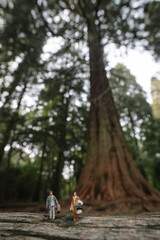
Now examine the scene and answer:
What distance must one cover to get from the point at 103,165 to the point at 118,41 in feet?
22.3

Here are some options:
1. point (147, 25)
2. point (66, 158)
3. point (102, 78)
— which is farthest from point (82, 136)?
point (147, 25)

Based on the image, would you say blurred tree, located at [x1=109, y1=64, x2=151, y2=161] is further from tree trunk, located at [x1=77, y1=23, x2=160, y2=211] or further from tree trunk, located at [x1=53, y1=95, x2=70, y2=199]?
tree trunk, located at [x1=53, y1=95, x2=70, y2=199]

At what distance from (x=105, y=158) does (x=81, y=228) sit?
3.44m

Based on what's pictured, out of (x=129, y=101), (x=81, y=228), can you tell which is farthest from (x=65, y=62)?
(x=81, y=228)

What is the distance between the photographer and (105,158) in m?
6.73

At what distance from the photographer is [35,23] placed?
30.4ft

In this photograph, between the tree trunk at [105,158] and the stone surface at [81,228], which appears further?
the tree trunk at [105,158]

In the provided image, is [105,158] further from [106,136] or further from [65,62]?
[65,62]

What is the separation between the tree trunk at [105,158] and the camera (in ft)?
18.9

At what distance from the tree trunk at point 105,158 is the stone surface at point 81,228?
1.70 meters

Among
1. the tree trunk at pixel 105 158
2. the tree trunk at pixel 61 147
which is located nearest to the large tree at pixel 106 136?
the tree trunk at pixel 105 158

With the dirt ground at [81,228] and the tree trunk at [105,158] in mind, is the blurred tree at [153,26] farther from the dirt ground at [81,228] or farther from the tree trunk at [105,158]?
the dirt ground at [81,228]

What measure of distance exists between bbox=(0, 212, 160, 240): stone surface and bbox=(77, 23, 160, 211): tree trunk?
1.70 metres

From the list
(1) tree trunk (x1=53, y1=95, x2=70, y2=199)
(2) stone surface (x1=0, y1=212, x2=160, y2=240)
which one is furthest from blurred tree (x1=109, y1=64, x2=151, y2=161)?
(2) stone surface (x1=0, y1=212, x2=160, y2=240)
